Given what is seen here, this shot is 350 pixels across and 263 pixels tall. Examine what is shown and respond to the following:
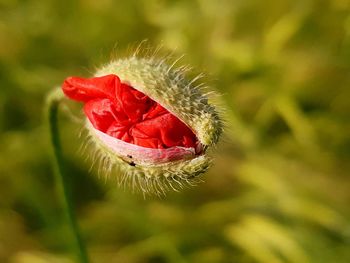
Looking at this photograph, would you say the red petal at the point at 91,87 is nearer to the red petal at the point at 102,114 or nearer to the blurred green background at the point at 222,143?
the red petal at the point at 102,114

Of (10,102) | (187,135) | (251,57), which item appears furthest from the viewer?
(10,102)

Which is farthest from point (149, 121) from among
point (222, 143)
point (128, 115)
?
point (222, 143)

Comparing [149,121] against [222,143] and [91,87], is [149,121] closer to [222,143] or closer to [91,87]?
[91,87]

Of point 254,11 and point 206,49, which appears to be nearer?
point 206,49

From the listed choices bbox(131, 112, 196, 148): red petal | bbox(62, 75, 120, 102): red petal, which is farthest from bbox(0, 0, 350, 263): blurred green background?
bbox(131, 112, 196, 148): red petal

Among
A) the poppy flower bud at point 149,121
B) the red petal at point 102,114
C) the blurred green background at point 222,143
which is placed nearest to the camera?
the poppy flower bud at point 149,121

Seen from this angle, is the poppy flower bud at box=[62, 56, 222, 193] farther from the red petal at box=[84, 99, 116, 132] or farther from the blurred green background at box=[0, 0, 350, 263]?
the blurred green background at box=[0, 0, 350, 263]

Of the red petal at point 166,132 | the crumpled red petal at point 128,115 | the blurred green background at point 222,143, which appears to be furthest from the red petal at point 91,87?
the blurred green background at point 222,143

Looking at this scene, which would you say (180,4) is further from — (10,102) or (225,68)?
(10,102)

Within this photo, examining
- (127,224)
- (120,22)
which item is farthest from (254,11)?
(127,224)
